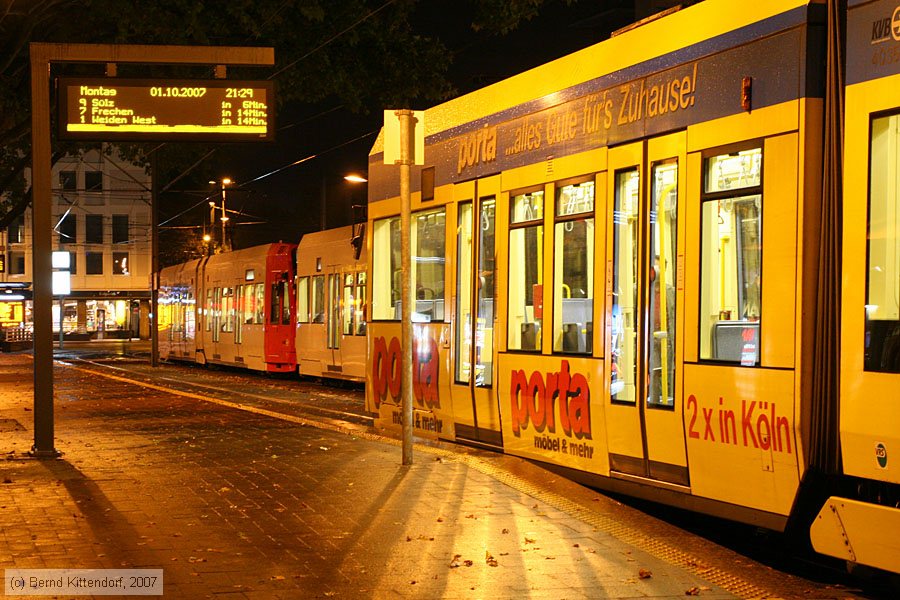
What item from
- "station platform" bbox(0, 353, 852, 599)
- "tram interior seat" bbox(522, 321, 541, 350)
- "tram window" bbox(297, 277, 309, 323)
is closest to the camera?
"station platform" bbox(0, 353, 852, 599)

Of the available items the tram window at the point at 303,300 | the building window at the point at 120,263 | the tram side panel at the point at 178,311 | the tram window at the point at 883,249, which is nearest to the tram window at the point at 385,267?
the tram window at the point at 883,249

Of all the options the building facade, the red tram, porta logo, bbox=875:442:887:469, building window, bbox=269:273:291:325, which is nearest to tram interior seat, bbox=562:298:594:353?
porta logo, bbox=875:442:887:469

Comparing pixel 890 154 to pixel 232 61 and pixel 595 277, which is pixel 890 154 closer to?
pixel 595 277

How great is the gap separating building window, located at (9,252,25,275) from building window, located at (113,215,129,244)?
6500mm

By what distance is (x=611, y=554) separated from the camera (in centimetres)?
764

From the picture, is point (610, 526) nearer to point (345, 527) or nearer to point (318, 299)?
point (345, 527)

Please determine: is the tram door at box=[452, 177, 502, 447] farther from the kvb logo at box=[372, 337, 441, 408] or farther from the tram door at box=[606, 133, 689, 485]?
the tram door at box=[606, 133, 689, 485]

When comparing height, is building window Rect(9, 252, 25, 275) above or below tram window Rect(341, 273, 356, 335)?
above

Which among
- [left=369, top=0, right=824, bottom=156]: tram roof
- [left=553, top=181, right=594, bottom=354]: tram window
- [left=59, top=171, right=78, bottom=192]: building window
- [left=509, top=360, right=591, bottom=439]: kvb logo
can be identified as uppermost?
[left=59, top=171, right=78, bottom=192]: building window

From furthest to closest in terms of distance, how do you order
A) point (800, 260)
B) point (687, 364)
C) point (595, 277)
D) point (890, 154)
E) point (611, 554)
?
point (595, 277), point (687, 364), point (611, 554), point (800, 260), point (890, 154)

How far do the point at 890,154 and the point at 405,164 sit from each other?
16.7 ft

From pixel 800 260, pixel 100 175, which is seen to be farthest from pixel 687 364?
pixel 100 175

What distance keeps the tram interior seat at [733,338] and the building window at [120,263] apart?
263ft

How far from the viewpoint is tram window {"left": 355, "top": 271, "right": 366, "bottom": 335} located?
83.5 ft
